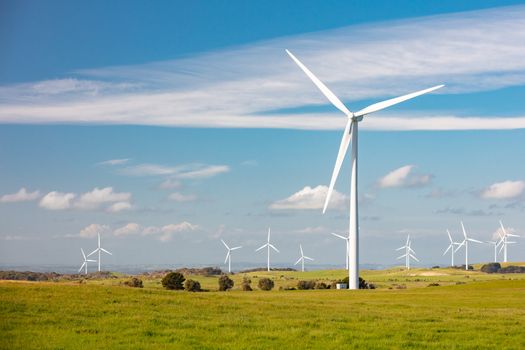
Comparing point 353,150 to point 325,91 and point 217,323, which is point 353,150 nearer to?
point 325,91

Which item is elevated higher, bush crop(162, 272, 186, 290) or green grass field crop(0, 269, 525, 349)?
bush crop(162, 272, 186, 290)

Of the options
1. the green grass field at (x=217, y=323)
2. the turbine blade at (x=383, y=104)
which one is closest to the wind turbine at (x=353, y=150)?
the turbine blade at (x=383, y=104)

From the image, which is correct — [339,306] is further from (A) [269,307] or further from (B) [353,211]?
(B) [353,211]

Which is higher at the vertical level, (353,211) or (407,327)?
(353,211)

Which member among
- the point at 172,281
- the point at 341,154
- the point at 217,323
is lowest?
the point at 217,323

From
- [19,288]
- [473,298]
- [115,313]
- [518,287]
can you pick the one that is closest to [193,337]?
[115,313]

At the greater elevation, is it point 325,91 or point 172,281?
point 325,91

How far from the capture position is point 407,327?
3064 centimetres

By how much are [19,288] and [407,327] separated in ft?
68.2

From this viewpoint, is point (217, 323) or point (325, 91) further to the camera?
point (325, 91)

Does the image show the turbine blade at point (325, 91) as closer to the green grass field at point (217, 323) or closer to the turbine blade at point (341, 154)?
the turbine blade at point (341, 154)

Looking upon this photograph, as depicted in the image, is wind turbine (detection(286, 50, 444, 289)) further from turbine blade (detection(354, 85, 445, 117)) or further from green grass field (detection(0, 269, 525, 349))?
green grass field (detection(0, 269, 525, 349))

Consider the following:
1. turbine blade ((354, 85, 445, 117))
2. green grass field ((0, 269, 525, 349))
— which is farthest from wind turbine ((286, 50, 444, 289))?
green grass field ((0, 269, 525, 349))

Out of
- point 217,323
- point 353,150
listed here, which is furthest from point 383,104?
point 217,323
